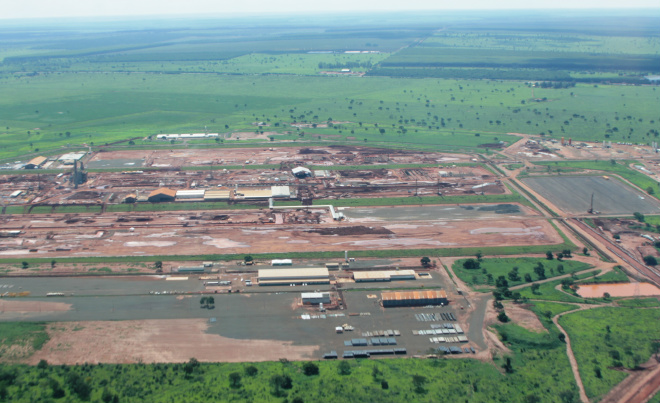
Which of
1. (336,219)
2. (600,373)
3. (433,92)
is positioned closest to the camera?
(600,373)

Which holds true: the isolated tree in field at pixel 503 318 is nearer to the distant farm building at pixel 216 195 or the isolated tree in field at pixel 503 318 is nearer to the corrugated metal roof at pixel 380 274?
the corrugated metal roof at pixel 380 274

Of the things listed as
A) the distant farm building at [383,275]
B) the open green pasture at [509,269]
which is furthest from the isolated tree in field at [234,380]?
the open green pasture at [509,269]

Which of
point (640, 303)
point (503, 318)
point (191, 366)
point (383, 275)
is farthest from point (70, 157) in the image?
point (640, 303)

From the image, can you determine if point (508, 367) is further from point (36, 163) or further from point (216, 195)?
point (36, 163)

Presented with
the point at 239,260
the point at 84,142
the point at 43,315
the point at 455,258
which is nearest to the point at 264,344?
the point at 239,260

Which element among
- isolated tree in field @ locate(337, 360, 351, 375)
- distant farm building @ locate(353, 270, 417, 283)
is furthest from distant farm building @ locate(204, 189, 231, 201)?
isolated tree in field @ locate(337, 360, 351, 375)

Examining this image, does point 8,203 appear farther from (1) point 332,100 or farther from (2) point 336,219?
(1) point 332,100

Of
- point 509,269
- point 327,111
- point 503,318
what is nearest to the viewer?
point 503,318
